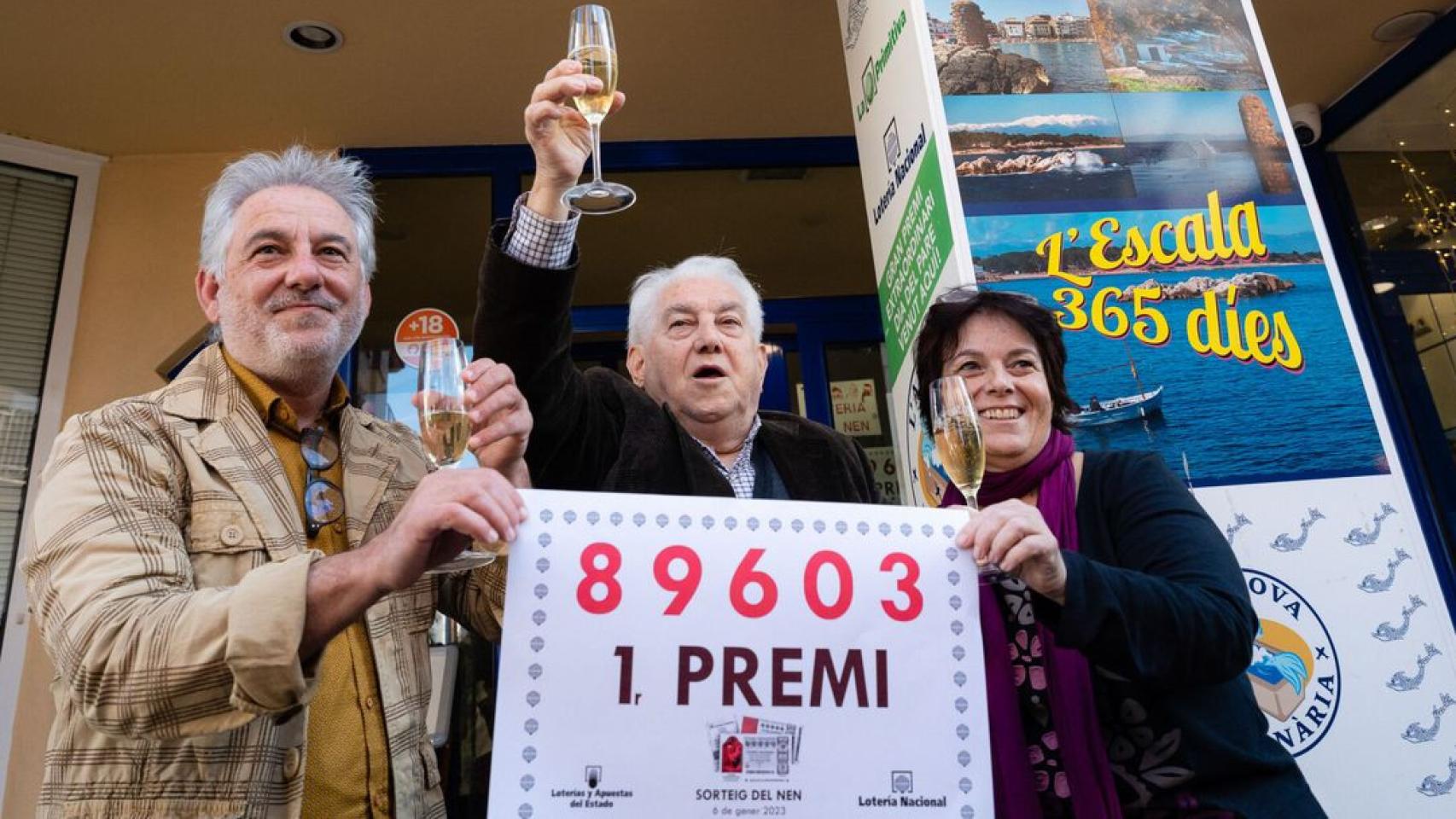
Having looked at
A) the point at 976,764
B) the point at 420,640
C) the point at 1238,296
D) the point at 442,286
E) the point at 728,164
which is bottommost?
the point at 976,764

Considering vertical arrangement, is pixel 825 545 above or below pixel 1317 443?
below

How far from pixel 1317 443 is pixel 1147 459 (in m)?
1.16

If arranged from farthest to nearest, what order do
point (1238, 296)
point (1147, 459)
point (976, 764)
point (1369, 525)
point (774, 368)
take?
1. point (774, 368)
2. point (1238, 296)
3. point (1369, 525)
4. point (1147, 459)
5. point (976, 764)

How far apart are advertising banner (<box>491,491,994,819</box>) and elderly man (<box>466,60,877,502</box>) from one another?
0.38m

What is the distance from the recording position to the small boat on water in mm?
2537

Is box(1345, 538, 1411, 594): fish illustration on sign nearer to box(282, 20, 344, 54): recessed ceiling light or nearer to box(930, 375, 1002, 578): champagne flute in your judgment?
box(930, 375, 1002, 578): champagne flute

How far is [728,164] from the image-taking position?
527 cm

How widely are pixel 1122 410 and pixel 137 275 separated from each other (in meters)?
4.63

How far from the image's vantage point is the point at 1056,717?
1532 millimetres

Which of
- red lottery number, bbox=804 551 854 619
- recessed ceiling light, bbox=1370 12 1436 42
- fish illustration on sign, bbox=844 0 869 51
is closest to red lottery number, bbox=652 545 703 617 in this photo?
red lottery number, bbox=804 551 854 619

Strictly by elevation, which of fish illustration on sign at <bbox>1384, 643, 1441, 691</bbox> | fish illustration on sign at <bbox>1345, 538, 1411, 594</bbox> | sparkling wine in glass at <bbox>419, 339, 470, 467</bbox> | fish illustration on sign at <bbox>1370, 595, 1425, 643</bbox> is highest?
sparkling wine in glass at <bbox>419, 339, 470, 467</bbox>

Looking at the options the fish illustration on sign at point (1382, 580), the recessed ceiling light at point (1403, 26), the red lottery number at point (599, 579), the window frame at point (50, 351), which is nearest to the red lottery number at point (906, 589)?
the red lottery number at point (599, 579)

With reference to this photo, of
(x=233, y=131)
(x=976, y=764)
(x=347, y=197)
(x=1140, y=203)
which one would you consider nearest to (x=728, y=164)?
(x=233, y=131)

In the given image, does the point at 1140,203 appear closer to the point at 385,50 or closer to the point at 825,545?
the point at 825,545
